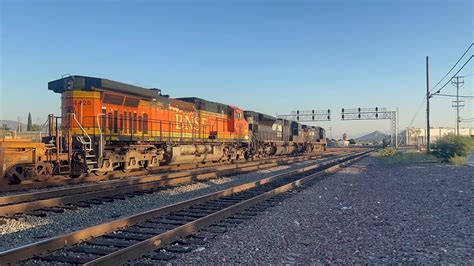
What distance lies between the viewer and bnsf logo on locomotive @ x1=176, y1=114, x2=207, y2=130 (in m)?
18.1

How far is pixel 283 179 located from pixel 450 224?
7.60 m

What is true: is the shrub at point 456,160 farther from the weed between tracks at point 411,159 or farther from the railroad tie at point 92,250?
the railroad tie at point 92,250

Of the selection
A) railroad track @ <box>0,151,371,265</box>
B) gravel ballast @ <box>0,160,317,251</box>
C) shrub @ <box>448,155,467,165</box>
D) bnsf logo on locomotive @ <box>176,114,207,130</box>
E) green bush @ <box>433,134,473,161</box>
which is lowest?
gravel ballast @ <box>0,160,317,251</box>

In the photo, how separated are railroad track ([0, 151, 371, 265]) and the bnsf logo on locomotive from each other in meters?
10.0

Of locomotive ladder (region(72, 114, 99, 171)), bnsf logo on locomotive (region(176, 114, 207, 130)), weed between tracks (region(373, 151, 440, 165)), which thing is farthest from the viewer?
weed between tracks (region(373, 151, 440, 165))

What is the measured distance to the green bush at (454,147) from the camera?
21.6m

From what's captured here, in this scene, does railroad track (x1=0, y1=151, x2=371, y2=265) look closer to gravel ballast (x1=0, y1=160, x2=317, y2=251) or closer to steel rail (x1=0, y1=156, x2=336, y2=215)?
gravel ballast (x1=0, y1=160, x2=317, y2=251)

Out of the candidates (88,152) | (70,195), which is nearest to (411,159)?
(88,152)

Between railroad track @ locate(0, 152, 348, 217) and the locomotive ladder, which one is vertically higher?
the locomotive ladder

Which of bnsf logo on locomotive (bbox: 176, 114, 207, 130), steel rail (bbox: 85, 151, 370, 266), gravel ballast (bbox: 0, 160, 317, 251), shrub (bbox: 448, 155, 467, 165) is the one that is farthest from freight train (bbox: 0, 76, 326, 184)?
shrub (bbox: 448, 155, 467, 165)

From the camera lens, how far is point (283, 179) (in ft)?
44.8

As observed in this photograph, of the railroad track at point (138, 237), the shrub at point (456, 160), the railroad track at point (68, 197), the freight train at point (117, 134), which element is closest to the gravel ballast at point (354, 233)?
the railroad track at point (138, 237)

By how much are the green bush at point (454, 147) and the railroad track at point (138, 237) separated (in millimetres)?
A: 18043

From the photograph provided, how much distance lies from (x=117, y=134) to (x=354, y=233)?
1020cm
